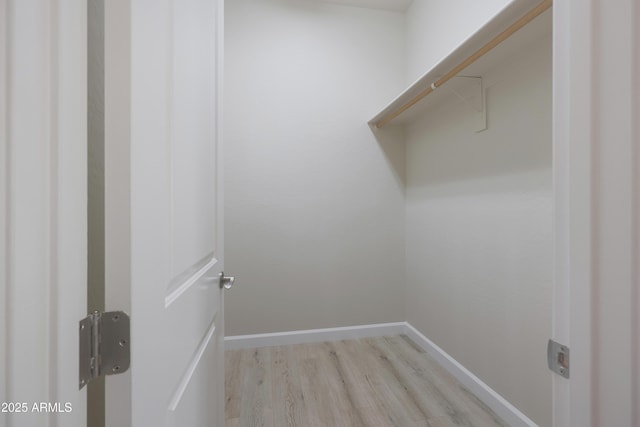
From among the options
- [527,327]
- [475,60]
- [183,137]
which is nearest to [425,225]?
[527,327]

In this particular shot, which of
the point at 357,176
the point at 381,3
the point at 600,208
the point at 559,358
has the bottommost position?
the point at 559,358

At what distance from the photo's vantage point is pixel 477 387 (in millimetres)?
1706

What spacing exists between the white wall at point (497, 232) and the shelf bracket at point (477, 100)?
0.03 m

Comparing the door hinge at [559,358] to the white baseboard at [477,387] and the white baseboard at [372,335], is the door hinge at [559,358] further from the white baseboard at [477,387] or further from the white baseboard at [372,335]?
the white baseboard at [372,335]

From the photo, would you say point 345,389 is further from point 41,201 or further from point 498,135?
point 41,201

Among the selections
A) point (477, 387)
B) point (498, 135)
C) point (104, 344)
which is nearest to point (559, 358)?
point (104, 344)

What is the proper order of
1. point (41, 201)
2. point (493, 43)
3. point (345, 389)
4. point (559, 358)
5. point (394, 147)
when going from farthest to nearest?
point (394, 147)
point (345, 389)
point (493, 43)
point (559, 358)
point (41, 201)

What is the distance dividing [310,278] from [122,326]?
204 centimetres

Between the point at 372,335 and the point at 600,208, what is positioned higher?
the point at 600,208

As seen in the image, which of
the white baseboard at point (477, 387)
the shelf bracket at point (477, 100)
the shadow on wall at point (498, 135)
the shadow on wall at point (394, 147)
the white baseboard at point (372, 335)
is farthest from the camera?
the shadow on wall at point (394, 147)

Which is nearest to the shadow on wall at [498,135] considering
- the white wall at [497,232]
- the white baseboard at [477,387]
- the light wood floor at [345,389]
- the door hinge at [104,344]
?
the white wall at [497,232]

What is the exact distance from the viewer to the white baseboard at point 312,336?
2327 mm

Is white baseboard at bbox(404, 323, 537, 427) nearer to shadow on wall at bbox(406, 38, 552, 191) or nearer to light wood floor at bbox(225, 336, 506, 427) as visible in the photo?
light wood floor at bbox(225, 336, 506, 427)

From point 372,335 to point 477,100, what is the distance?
1947 mm
